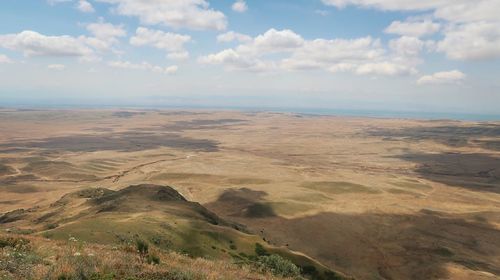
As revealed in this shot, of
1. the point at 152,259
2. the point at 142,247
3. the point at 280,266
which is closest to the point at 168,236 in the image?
the point at 280,266

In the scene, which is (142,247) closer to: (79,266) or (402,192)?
(79,266)

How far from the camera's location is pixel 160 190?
6612 centimetres

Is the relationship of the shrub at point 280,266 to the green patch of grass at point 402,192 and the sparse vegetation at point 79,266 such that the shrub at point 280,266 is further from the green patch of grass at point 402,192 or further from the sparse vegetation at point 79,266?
the green patch of grass at point 402,192

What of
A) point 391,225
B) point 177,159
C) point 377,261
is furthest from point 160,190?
point 177,159

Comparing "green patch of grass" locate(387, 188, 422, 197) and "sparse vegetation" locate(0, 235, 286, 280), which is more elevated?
"sparse vegetation" locate(0, 235, 286, 280)

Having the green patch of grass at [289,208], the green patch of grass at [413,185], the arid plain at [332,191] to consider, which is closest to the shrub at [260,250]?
the arid plain at [332,191]

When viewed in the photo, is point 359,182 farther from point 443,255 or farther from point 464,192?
point 443,255

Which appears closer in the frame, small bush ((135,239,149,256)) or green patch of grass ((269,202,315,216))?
small bush ((135,239,149,256))

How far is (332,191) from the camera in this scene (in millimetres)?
104812

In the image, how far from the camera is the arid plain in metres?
A: 61.0

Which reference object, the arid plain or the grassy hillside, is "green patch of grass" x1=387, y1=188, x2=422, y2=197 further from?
the grassy hillside

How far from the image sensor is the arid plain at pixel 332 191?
61.0m

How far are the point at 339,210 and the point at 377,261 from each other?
27.3m

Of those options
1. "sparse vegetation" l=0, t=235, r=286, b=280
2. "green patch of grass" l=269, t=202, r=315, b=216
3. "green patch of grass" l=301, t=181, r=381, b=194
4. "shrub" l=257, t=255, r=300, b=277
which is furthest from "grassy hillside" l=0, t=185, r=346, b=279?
"green patch of grass" l=301, t=181, r=381, b=194
